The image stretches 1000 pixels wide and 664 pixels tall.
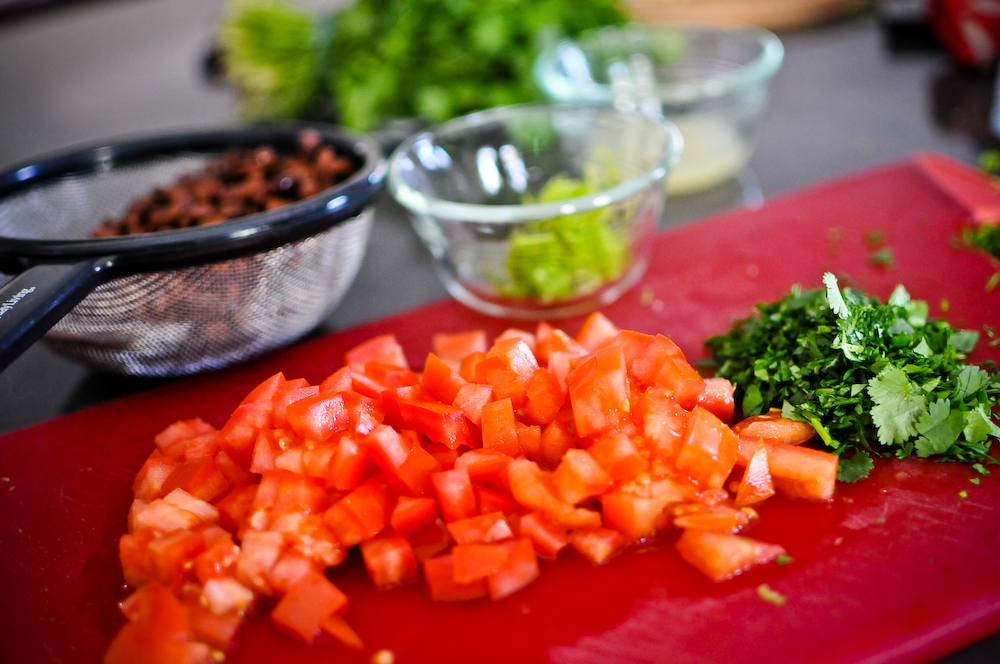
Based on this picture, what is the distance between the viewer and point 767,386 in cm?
152

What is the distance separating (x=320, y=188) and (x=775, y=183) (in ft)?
5.12

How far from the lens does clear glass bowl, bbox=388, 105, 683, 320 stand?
184 cm

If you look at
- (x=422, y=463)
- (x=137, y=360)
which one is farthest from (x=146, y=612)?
(x=137, y=360)

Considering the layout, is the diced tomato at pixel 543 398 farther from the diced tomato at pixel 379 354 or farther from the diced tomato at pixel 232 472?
the diced tomato at pixel 232 472

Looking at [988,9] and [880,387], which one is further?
[988,9]

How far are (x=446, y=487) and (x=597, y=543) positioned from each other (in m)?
0.28

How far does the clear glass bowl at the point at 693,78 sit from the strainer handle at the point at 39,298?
5.03 feet

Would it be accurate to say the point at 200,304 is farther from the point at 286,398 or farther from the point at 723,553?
the point at 723,553

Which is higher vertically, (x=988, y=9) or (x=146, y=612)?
(x=988, y=9)

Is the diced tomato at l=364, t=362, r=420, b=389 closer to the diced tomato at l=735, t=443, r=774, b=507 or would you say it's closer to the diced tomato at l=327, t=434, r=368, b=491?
the diced tomato at l=327, t=434, r=368, b=491

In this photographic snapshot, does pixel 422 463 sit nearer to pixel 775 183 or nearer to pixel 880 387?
pixel 880 387

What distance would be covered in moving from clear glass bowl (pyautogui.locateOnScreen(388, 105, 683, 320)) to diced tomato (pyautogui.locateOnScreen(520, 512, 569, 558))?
751 millimetres

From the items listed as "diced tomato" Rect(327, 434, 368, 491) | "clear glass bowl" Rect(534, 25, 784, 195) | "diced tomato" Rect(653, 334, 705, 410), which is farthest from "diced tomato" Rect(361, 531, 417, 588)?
"clear glass bowl" Rect(534, 25, 784, 195)

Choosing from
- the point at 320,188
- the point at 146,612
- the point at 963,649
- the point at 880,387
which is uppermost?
the point at 320,188
